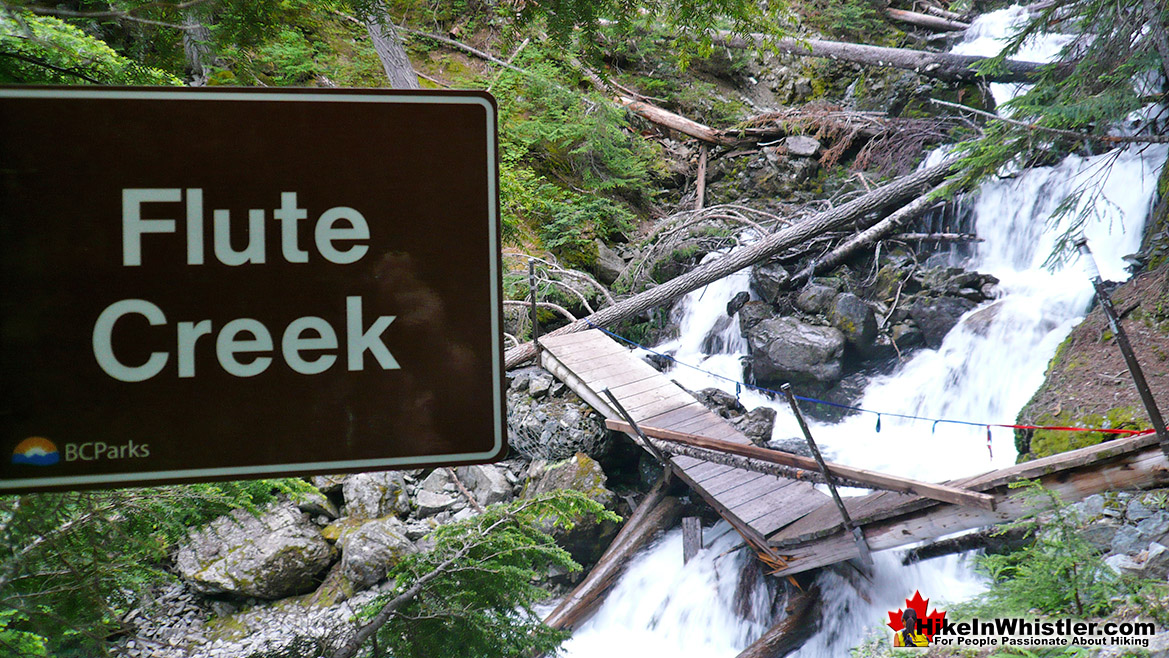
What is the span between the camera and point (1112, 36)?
594 cm

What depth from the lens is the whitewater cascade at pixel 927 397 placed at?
191 inches

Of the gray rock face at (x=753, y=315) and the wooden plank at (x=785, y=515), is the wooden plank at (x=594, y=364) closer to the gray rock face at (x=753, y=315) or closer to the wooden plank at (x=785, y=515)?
the gray rock face at (x=753, y=315)

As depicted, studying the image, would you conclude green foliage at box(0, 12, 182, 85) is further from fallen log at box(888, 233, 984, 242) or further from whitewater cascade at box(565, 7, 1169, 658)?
fallen log at box(888, 233, 984, 242)

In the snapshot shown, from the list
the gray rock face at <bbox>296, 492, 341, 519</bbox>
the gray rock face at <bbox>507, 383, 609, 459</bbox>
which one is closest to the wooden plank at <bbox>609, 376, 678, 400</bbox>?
the gray rock face at <bbox>507, 383, 609, 459</bbox>

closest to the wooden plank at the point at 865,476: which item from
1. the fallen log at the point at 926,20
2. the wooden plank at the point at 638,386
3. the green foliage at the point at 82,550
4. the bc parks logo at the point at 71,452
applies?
the wooden plank at the point at 638,386

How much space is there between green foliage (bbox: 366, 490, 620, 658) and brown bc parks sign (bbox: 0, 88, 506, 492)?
144 centimetres

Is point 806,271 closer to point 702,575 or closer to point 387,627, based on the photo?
point 702,575

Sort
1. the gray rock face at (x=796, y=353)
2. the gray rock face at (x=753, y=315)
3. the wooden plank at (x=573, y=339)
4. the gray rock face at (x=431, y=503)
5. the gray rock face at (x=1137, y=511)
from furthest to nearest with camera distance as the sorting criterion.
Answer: the gray rock face at (x=753, y=315) → the wooden plank at (x=573, y=339) → the gray rock face at (x=796, y=353) → the gray rock face at (x=431, y=503) → the gray rock face at (x=1137, y=511)

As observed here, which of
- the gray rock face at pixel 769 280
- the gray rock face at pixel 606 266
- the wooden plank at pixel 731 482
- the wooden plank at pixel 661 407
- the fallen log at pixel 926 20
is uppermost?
the fallen log at pixel 926 20

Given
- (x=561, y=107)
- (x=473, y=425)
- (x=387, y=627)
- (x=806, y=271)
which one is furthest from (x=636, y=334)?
(x=473, y=425)

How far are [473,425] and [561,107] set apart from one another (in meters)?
10.2

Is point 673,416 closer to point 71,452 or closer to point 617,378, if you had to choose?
point 617,378

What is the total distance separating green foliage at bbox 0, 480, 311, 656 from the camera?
1528mm

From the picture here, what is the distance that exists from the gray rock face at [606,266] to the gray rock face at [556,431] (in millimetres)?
3087
